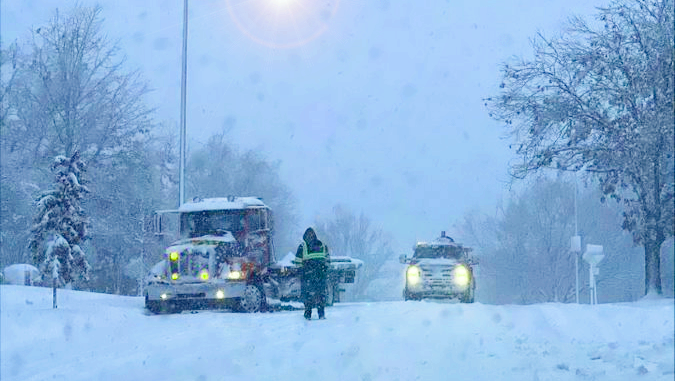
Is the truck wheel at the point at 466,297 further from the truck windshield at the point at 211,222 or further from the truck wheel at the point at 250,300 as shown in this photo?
the truck windshield at the point at 211,222

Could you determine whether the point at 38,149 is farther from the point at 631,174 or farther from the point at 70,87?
the point at 631,174

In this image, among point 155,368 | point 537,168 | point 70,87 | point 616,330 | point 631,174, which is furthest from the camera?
point 70,87

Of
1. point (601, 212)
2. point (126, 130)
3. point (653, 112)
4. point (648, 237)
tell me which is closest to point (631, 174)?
point (648, 237)

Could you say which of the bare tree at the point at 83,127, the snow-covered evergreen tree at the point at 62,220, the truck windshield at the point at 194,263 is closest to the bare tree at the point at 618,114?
the truck windshield at the point at 194,263

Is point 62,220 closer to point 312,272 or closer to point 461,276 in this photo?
point 312,272

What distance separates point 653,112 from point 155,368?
7387mm

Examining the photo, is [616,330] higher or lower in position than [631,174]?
lower

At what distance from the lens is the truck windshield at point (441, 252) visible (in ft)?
86.5

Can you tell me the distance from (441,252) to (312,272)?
30.0 ft

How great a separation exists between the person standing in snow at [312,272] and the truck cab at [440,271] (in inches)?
291

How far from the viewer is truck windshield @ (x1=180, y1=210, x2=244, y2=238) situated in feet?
77.2

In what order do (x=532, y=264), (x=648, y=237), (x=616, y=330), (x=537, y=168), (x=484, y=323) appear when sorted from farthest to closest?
(x=532, y=264)
(x=537, y=168)
(x=484, y=323)
(x=648, y=237)
(x=616, y=330)

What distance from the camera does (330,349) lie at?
1165 centimetres

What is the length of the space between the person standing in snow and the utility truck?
15.3ft
